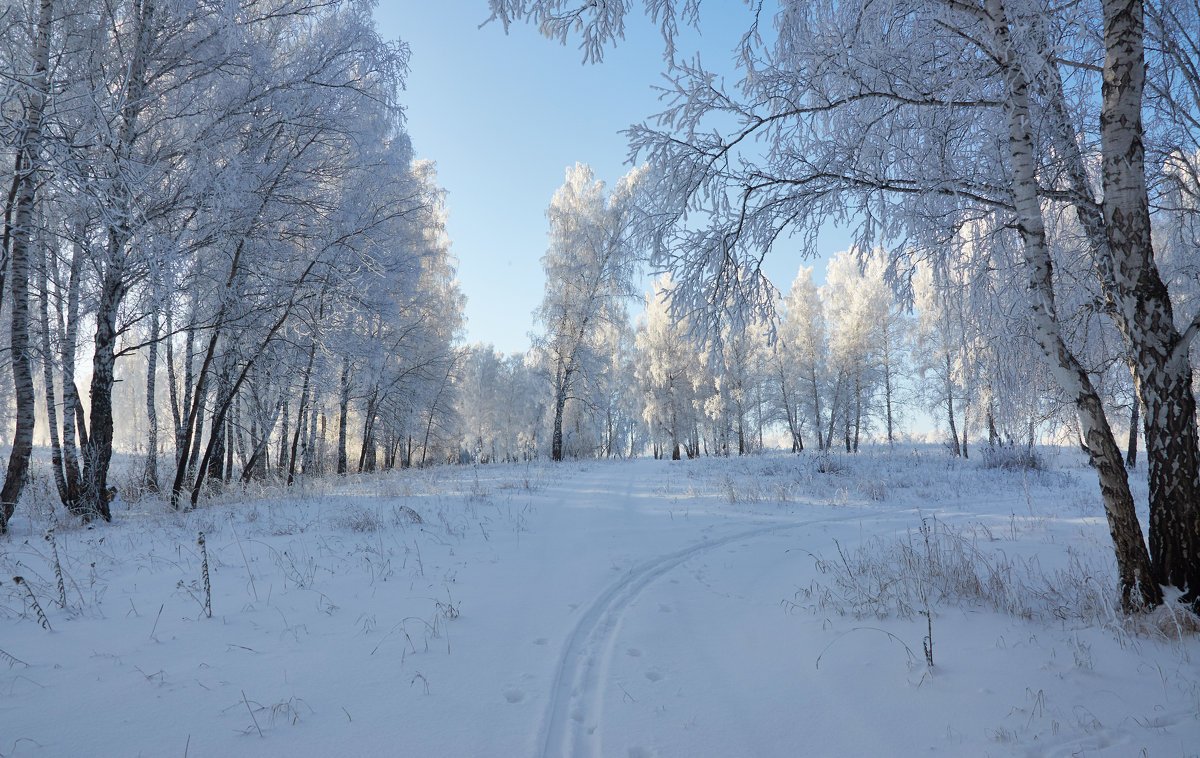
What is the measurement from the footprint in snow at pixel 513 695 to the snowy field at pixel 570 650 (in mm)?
14

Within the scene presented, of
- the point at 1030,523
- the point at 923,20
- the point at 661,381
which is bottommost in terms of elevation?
the point at 1030,523

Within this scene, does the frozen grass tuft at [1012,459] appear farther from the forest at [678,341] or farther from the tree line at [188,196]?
the tree line at [188,196]

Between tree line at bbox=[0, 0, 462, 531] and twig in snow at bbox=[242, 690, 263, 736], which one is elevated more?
tree line at bbox=[0, 0, 462, 531]

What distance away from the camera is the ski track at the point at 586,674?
242 cm

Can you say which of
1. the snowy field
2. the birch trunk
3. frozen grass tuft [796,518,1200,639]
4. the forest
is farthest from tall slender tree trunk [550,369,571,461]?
the birch trunk

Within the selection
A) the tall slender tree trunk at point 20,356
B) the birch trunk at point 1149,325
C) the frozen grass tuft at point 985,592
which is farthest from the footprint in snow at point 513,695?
the tall slender tree trunk at point 20,356

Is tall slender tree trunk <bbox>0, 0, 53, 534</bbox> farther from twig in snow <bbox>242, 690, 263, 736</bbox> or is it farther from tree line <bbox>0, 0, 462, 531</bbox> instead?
twig in snow <bbox>242, 690, 263, 736</bbox>

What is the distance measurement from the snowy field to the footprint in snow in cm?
1

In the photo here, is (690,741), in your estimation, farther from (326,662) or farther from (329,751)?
(326,662)

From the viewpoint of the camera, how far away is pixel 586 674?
10.1 feet

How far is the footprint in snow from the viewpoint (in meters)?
2.75

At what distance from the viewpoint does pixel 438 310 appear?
21.4 meters

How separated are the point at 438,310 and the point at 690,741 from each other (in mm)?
20922

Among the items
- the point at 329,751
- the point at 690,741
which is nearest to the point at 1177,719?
the point at 690,741
